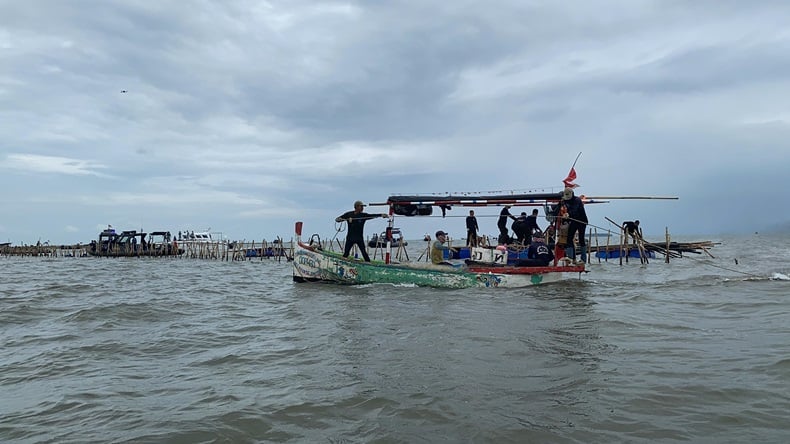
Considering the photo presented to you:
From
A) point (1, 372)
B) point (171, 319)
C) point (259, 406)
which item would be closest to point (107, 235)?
point (171, 319)

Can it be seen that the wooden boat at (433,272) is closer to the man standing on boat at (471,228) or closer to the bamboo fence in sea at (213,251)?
the man standing on boat at (471,228)

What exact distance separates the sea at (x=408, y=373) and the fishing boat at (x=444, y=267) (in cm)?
266

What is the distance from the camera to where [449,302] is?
10.9 meters

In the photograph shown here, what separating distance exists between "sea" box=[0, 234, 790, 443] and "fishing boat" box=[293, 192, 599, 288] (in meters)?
2.66

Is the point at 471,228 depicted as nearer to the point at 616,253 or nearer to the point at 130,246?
the point at 616,253

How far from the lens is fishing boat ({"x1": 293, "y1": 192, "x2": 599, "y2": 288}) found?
13.4 metres

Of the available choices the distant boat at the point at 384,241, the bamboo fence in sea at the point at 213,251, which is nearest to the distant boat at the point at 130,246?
the bamboo fence in sea at the point at 213,251

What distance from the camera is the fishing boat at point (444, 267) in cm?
1336

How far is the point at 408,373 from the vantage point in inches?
218

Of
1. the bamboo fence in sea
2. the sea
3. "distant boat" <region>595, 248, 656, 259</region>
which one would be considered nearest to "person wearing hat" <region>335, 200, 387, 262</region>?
the sea

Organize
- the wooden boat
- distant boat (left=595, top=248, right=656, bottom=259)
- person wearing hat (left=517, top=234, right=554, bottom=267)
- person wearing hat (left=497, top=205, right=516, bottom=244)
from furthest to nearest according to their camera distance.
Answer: distant boat (left=595, top=248, right=656, bottom=259)
person wearing hat (left=497, top=205, right=516, bottom=244)
person wearing hat (left=517, top=234, right=554, bottom=267)
the wooden boat

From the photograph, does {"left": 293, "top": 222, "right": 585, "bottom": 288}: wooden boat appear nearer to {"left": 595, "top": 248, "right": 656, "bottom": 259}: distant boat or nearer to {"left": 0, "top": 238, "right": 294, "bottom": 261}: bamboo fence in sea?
{"left": 595, "top": 248, "right": 656, "bottom": 259}: distant boat

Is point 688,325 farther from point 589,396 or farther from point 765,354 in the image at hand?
point 589,396

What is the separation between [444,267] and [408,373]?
8.37 metres
